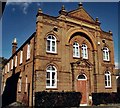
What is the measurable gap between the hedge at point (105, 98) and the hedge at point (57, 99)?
2.48 metres

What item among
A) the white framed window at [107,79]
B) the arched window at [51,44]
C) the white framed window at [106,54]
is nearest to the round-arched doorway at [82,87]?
the white framed window at [107,79]

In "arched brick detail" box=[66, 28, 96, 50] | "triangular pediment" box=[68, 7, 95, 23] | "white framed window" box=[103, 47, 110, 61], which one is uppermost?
"triangular pediment" box=[68, 7, 95, 23]

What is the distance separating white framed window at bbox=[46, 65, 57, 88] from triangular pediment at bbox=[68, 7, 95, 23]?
22.6ft

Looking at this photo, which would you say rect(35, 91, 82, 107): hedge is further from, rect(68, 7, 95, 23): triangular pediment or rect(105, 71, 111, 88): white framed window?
rect(68, 7, 95, 23): triangular pediment

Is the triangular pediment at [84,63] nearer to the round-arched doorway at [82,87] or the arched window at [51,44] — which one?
the round-arched doorway at [82,87]

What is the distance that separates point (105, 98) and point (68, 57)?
6799 millimetres

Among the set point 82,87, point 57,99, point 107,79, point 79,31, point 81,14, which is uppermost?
point 81,14

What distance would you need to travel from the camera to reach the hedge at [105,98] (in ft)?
65.9

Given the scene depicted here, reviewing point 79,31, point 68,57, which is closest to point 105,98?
point 68,57

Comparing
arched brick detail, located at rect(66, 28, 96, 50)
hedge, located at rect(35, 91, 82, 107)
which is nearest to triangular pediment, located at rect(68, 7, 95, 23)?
arched brick detail, located at rect(66, 28, 96, 50)

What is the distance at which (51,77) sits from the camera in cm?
1778

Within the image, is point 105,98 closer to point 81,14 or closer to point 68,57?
point 68,57

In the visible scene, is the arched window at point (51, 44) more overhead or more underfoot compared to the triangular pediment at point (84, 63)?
more overhead

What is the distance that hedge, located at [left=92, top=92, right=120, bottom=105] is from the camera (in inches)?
791
